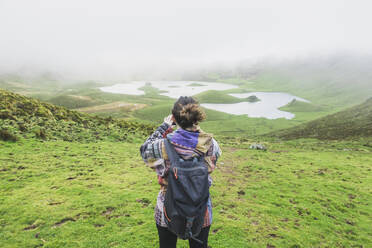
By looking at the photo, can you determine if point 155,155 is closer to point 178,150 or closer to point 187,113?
point 178,150

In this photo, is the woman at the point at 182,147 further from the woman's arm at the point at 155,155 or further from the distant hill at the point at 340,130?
the distant hill at the point at 340,130

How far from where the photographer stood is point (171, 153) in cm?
486

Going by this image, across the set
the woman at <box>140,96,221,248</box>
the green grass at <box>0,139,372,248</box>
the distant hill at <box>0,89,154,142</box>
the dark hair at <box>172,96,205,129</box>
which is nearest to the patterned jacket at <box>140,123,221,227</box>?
the woman at <box>140,96,221,248</box>

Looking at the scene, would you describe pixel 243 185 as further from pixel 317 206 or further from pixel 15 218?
pixel 15 218

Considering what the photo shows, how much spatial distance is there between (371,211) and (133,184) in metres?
17.6

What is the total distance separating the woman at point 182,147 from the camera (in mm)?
4957

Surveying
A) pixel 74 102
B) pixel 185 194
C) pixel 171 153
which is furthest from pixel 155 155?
pixel 74 102

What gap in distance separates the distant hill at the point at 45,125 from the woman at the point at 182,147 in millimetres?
24568

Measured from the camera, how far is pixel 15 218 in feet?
35.3

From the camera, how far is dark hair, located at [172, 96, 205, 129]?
5.08 meters

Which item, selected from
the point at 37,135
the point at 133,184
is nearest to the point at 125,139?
the point at 37,135

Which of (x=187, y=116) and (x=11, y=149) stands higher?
(x=187, y=116)

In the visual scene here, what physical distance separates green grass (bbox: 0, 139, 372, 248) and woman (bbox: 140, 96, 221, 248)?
16.7 ft

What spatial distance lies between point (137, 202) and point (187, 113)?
10.3 metres
